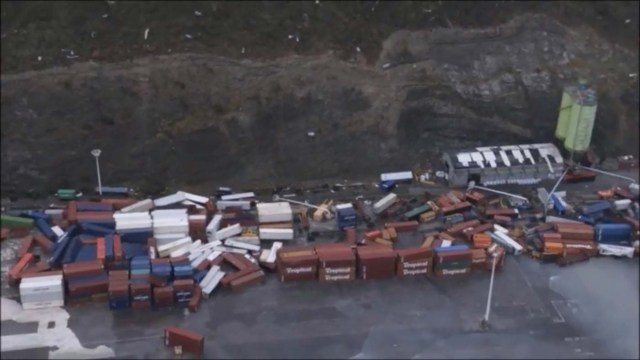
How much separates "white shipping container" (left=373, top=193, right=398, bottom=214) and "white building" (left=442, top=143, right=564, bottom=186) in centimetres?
409

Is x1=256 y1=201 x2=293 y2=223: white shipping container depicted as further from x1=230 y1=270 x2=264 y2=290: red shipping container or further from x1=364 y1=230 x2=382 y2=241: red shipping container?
x1=364 y1=230 x2=382 y2=241: red shipping container

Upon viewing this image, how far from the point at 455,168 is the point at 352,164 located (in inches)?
220

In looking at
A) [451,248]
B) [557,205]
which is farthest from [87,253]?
[557,205]

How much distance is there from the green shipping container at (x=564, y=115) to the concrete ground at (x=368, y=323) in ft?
33.8

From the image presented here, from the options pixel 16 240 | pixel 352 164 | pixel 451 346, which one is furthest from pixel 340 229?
pixel 16 240

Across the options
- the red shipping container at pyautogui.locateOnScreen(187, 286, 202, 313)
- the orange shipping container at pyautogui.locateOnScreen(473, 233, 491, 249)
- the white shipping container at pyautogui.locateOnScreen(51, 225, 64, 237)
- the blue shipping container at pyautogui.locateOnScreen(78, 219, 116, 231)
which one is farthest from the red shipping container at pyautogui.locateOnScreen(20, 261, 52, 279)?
the orange shipping container at pyautogui.locateOnScreen(473, 233, 491, 249)

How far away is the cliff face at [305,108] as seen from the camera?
45.5 m

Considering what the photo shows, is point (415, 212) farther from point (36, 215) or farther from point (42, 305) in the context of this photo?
point (36, 215)

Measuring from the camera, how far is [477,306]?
131ft

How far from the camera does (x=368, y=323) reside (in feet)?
127

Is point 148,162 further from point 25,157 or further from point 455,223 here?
point 455,223

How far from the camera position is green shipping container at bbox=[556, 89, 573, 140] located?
48281mm

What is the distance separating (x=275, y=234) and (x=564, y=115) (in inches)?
699

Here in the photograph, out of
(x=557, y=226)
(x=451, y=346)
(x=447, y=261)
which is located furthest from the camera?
(x=557, y=226)
